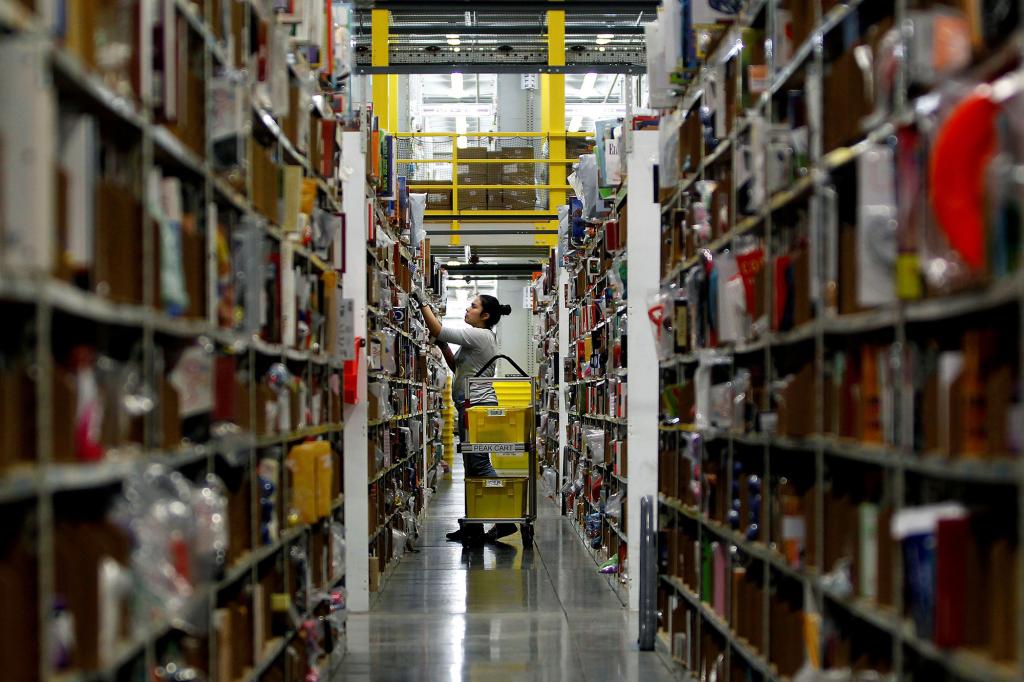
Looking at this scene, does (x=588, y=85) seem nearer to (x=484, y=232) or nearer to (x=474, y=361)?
(x=484, y=232)

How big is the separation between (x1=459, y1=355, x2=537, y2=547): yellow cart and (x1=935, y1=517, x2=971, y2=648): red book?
7464 millimetres

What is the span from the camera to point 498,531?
9844mm

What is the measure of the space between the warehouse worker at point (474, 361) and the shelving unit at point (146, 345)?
5366 millimetres

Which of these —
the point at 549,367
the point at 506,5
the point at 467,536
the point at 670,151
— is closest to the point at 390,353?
the point at 467,536

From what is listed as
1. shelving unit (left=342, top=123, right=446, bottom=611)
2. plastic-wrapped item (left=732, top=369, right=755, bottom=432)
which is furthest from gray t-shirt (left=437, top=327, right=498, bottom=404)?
plastic-wrapped item (left=732, top=369, right=755, bottom=432)

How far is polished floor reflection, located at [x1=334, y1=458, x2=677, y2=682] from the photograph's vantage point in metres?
5.21

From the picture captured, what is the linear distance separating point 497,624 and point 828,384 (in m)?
3.74

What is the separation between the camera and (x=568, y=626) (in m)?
6.20

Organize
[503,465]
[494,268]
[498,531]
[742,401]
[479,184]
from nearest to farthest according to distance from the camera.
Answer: [742,401]
[503,465]
[498,531]
[479,184]
[494,268]

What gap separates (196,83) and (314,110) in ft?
6.40

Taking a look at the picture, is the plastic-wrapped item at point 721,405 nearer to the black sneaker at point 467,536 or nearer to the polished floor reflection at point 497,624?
the polished floor reflection at point 497,624

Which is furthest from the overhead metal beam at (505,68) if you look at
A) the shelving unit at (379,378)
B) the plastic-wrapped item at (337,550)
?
the plastic-wrapped item at (337,550)

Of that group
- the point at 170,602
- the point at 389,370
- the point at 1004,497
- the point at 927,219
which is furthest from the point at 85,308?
the point at 389,370

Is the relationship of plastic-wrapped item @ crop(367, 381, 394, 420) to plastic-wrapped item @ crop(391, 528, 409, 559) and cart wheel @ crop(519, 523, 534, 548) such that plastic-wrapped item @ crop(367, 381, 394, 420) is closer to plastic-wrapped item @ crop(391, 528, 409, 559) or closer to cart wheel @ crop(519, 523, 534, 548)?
plastic-wrapped item @ crop(391, 528, 409, 559)
